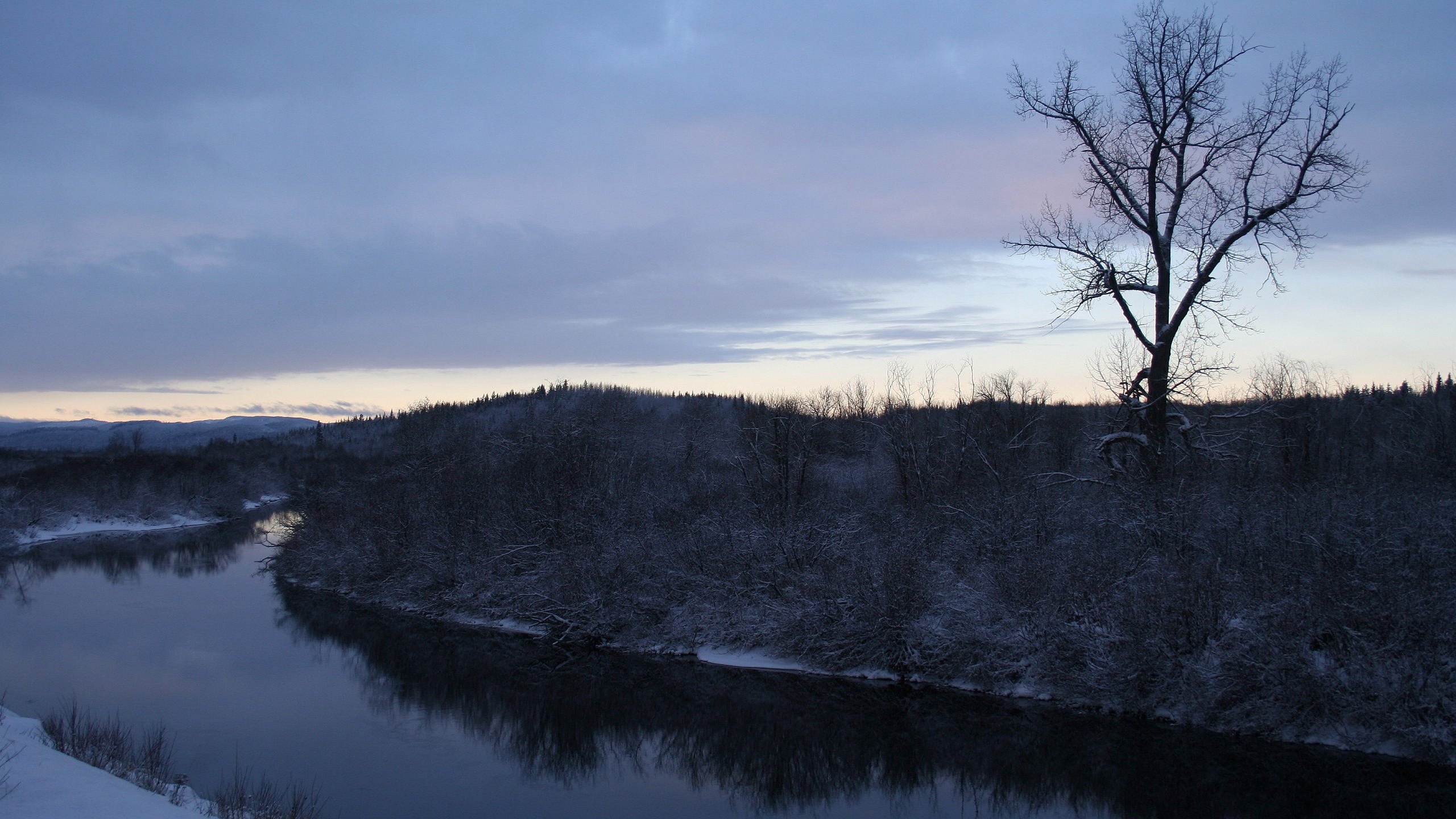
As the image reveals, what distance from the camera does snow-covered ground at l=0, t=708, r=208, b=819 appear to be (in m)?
7.41

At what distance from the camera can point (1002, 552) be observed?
61.0 feet

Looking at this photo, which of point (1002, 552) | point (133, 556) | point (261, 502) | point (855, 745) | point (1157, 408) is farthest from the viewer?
point (261, 502)

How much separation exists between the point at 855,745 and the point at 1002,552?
6.53m

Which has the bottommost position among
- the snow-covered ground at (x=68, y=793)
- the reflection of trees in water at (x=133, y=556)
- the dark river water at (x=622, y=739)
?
the reflection of trees in water at (x=133, y=556)

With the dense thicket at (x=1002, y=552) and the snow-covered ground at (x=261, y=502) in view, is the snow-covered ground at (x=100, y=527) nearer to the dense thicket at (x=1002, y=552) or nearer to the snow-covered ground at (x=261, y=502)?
the snow-covered ground at (x=261, y=502)

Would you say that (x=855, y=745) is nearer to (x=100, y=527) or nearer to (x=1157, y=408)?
(x=1157, y=408)

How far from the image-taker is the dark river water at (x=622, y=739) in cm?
1155

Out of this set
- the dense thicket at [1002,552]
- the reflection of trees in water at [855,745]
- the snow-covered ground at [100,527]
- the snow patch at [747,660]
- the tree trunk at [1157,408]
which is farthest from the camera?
the snow-covered ground at [100,527]

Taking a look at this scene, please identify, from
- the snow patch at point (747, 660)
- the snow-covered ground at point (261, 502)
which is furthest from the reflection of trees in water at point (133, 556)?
the snow patch at point (747, 660)

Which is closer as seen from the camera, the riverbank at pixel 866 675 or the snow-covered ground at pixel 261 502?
the riverbank at pixel 866 675

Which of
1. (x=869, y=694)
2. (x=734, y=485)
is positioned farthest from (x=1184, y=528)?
(x=734, y=485)

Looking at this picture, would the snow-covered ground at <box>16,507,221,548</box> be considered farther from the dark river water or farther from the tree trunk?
the tree trunk

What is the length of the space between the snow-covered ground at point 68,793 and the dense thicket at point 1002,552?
12479 mm

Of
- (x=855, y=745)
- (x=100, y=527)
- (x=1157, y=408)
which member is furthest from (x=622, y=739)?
(x=100, y=527)
